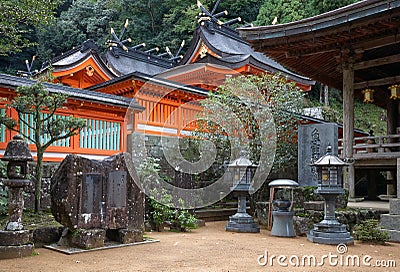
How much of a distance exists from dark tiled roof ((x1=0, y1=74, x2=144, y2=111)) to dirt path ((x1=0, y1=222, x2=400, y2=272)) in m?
4.52

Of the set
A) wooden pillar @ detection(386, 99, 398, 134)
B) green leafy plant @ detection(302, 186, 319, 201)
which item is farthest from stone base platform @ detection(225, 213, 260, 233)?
wooden pillar @ detection(386, 99, 398, 134)

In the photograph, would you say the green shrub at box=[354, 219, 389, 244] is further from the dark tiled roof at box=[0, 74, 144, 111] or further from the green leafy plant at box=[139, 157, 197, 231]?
the dark tiled roof at box=[0, 74, 144, 111]

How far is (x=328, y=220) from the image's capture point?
27.2 feet

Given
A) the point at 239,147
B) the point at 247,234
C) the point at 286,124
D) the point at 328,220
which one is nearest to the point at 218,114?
the point at 239,147

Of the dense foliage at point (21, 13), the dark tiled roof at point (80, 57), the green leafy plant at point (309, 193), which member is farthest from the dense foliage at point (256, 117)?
the dark tiled roof at point (80, 57)

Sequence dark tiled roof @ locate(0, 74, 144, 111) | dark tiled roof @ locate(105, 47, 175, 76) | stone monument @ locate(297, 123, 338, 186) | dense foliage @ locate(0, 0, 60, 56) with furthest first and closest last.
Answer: dark tiled roof @ locate(105, 47, 175, 76) → dense foliage @ locate(0, 0, 60, 56) → stone monument @ locate(297, 123, 338, 186) → dark tiled roof @ locate(0, 74, 144, 111)

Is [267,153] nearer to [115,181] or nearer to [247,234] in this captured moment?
[247,234]

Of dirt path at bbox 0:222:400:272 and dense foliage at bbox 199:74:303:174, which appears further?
dense foliage at bbox 199:74:303:174

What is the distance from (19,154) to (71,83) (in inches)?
621

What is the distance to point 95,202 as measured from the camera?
24.1 ft

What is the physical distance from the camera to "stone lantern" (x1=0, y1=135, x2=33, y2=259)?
620 centimetres

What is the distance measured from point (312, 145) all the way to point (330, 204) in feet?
8.57

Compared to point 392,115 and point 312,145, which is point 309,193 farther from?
point 392,115

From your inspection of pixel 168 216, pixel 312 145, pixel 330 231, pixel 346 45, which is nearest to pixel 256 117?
pixel 312 145
